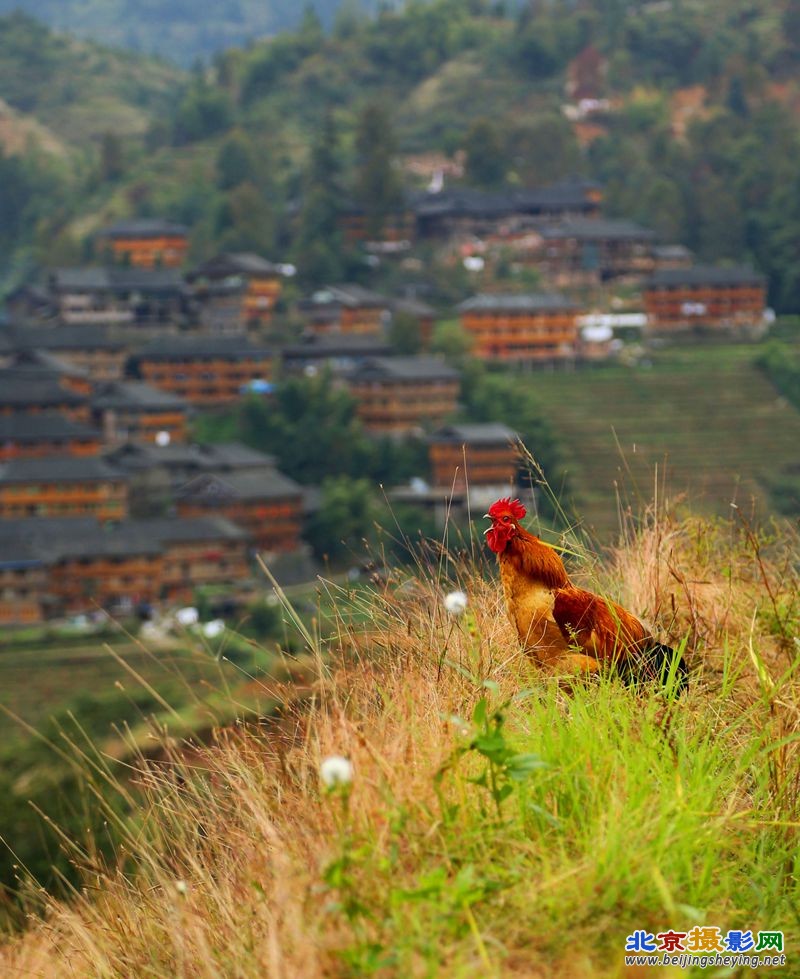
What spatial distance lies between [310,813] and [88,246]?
40.6m

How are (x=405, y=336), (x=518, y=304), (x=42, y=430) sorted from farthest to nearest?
(x=518, y=304) → (x=405, y=336) → (x=42, y=430)

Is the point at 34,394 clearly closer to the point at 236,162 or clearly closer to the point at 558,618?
the point at 236,162

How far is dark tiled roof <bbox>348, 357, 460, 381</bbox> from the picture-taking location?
30.7m

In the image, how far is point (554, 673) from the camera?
10.7 ft

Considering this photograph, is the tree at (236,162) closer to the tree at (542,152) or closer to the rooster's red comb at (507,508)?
the tree at (542,152)

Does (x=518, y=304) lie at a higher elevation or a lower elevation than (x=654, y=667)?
lower

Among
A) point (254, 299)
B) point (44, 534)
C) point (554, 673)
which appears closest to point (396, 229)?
point (254, 299)

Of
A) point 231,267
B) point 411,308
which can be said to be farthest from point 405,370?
point 231,267

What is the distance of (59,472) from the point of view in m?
27.5

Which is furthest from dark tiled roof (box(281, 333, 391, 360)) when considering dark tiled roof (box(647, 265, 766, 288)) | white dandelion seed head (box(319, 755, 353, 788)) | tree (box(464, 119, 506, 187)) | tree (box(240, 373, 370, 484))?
white dandelion seed head (box(319, 755, 353, 788))

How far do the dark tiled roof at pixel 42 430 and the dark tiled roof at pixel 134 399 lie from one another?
3.18ft

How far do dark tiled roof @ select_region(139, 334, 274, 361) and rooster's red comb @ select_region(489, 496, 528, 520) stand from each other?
28.7 meters

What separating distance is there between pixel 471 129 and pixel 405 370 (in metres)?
14.9

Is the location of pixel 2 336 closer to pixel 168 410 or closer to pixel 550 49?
pixel 168 410
